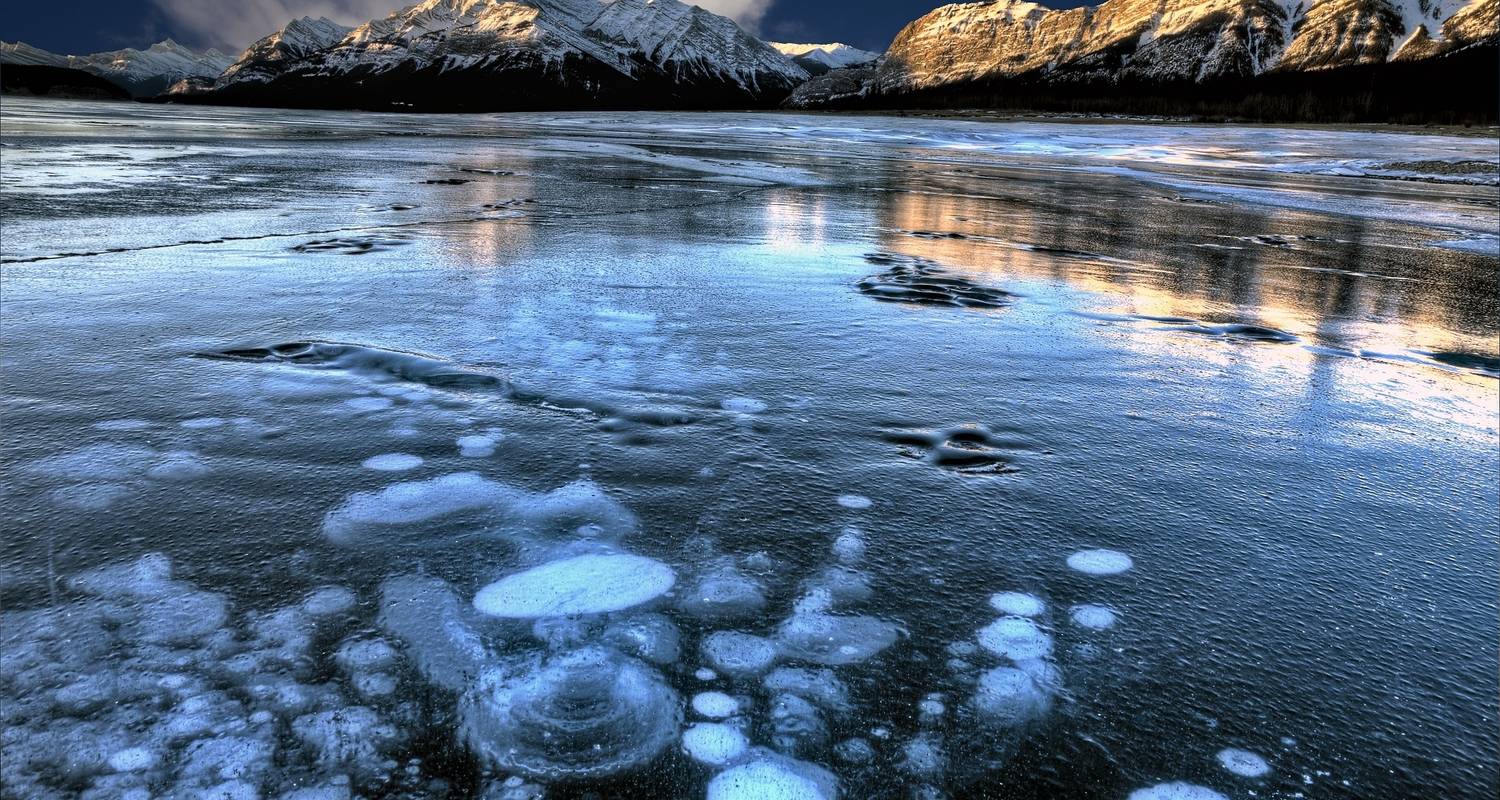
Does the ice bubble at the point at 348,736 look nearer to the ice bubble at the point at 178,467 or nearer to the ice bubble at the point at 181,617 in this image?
the ice bubble at the point at 181,617

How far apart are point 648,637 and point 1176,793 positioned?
843 millimetres

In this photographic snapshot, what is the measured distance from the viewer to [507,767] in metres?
1.25

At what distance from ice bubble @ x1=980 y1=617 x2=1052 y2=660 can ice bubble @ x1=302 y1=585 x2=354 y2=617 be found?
113 cm

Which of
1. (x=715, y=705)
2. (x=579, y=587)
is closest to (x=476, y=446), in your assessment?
(x=579, y=587)

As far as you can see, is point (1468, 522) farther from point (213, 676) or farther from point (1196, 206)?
point (1196, 206)

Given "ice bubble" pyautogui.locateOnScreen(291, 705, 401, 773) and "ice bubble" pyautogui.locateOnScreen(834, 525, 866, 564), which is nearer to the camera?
"ice bubble" pyautogui.locateOnScreen(291, 705, 401, 773)

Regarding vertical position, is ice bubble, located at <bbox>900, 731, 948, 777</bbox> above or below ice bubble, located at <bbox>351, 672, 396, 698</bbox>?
below

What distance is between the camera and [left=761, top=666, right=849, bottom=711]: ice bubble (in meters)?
1.41

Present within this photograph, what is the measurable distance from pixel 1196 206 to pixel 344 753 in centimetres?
1120

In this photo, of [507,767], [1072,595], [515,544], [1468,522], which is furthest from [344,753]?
[1468,522]

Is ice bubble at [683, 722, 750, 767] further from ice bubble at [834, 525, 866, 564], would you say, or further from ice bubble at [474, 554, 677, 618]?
ice bubble at [834, 525, 866, 564]

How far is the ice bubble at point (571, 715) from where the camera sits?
127 cm

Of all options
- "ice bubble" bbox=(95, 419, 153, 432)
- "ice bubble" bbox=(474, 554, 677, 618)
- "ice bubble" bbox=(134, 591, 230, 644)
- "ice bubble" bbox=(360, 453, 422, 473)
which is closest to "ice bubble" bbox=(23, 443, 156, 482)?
"ice bubble" bbox=(95, 419, 153, 432)

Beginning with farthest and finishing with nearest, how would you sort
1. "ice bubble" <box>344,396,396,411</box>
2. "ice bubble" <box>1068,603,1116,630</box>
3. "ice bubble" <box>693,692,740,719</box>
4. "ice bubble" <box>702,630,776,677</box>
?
"ice bubble" <box>344,396,396,411</box>
"ice bubble" <box>1068,603,1116,630</box>
"ice bubble" <box>702,630,776,677</box>
"ice bubble" <box>693,692,740,719</box>
